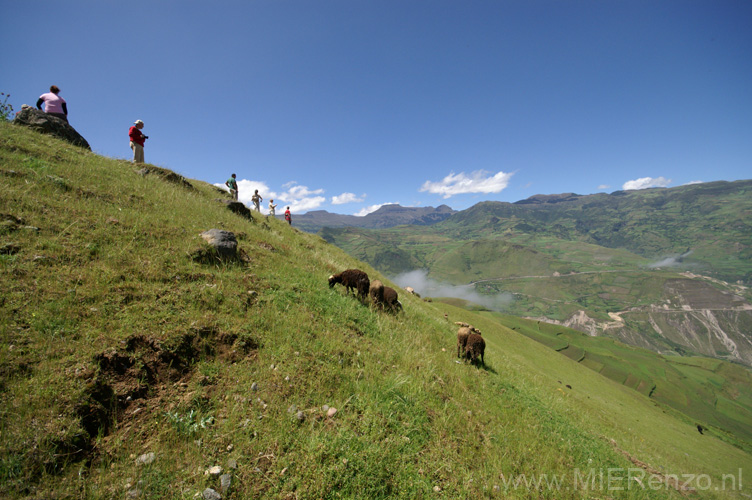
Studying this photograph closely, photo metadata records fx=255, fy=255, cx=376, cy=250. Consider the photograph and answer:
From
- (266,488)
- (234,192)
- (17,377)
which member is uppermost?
(234,192)

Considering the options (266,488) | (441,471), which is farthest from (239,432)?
(441,471)

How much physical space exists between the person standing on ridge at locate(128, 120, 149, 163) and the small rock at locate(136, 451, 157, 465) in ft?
62.7

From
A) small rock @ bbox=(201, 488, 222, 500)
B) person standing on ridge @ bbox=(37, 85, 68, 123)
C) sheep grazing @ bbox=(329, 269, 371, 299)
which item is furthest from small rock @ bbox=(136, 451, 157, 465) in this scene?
person standing on ridge @ bbox=(37, 85, 68, 123)

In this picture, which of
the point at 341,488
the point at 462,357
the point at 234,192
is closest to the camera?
the point at 341,488

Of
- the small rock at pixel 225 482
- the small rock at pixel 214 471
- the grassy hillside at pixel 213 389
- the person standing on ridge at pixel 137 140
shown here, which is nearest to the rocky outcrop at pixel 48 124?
the person standing on ridge at pixel 137 140

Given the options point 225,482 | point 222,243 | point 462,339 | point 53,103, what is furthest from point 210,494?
point 53,103

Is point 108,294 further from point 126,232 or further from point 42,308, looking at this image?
point 126,232

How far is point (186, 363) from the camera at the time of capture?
15.7 ft

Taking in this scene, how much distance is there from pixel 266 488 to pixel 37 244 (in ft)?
23.9

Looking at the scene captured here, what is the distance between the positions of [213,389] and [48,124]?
19365 millimetres

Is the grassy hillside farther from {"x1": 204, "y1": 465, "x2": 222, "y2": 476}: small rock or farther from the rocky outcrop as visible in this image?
the rocky outcrop

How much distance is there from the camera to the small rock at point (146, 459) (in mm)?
3338

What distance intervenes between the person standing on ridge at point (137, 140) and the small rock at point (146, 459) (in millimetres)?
19104

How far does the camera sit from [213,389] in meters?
4.49
